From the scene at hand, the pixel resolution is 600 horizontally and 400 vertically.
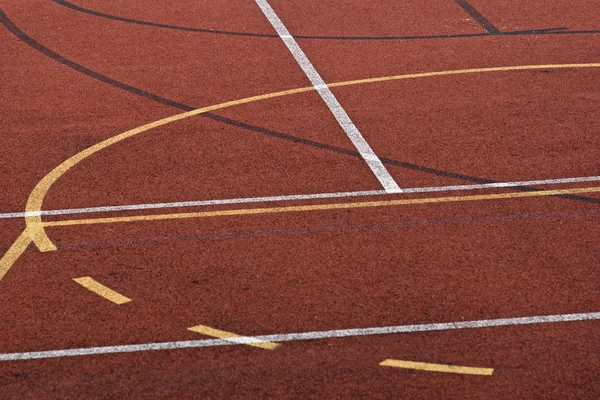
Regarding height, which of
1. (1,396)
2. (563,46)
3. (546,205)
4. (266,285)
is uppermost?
(563,46)

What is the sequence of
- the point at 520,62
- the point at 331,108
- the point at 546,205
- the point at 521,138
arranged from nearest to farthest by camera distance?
the point at 546,205 → the point at 521,138 → the point at 331,108 → the point at 520,62

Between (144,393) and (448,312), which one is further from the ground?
(448,312)

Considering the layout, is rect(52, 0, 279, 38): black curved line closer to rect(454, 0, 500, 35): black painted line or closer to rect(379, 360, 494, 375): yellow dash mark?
rect(454, 0, 500, 35): black painted line

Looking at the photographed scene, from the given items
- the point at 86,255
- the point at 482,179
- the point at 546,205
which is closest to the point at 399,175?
the point at 482,179

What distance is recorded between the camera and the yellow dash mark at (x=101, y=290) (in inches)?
306

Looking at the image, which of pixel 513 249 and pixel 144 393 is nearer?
pixel 144 393

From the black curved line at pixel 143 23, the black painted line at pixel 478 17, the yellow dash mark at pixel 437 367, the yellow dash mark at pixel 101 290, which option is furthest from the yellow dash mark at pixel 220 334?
the black painted line at pixel 478 17

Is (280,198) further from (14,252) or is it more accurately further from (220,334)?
(14,252)

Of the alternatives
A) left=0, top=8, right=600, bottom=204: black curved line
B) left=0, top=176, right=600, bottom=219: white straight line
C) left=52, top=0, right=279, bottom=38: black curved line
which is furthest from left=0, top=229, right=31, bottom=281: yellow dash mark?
left=52, top=0, right=279, bottom=38: black curved line

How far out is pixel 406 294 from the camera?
25.7 feet

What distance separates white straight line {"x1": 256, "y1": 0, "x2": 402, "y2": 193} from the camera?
9.75m

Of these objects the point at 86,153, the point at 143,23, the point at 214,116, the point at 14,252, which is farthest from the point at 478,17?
the point at 14,252

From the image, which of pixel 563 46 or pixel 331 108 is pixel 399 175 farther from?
pixel 563 46

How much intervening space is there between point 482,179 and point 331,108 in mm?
2273
